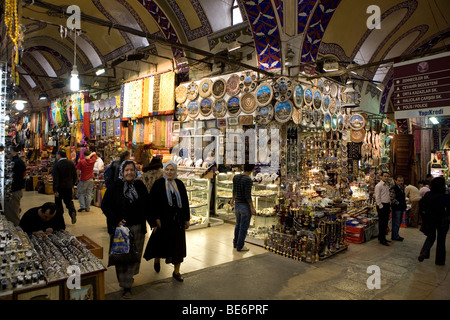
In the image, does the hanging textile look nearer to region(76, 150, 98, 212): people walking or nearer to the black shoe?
region(76, 150, 98, 212): people walking

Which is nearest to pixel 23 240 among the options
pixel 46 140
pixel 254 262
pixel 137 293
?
pixel 137 293

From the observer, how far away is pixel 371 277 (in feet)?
12.7

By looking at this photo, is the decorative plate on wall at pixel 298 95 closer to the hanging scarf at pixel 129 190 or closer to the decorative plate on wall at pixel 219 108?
the decorative plate on wall at pixel 219 108

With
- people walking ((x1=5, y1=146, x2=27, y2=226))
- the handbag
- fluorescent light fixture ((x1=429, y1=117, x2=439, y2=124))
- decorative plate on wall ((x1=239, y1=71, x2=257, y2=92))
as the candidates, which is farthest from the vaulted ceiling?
the handbag

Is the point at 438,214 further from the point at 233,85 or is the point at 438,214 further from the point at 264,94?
the point at 233,85

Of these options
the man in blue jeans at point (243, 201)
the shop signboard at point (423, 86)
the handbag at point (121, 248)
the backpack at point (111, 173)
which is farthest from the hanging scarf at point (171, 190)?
the shop signboard at point (423, 86)

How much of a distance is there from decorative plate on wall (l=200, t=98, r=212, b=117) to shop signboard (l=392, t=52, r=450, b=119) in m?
4.43

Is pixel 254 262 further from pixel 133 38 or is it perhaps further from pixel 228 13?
pixel 133 38

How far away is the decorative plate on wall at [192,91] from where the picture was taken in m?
8.23

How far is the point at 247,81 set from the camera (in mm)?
7125

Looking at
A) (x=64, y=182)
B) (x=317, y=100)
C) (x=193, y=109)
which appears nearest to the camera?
(x=64, y=182)

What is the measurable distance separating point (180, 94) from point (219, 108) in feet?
5.04

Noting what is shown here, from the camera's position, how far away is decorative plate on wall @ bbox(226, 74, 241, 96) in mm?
7316

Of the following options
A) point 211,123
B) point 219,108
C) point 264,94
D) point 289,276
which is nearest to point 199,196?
point 211,123
